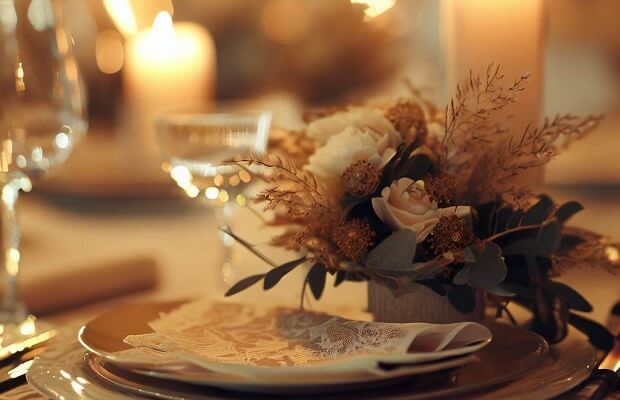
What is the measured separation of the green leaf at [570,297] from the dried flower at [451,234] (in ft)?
0.26

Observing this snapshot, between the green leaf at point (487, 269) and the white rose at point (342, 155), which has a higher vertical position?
the white rose at point (342, 155)

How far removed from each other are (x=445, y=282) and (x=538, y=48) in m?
0.19

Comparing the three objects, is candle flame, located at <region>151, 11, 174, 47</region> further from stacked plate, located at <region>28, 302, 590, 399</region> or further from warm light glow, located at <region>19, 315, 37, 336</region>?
stacked plate, located at <region>28, 302, 590, 399</region>

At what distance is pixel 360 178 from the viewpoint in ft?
1.52

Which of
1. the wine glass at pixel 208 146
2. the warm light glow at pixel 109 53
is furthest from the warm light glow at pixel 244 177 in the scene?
the warm light glow at pixel 109 53

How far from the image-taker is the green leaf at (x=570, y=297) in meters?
0.49

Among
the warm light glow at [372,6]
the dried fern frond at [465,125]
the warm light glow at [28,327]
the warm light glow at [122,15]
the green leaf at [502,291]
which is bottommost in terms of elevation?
the warm light glow at [28,327]

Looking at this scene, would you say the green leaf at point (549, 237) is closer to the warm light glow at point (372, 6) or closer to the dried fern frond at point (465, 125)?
A: the dried fern frond at point (465, 125)

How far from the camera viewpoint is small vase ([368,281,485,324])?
0.50m

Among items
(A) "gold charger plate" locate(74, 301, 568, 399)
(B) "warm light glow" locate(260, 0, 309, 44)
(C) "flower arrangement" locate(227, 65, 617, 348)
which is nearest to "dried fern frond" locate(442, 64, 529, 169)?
(C) "flower arrangement" locate(227, 65, 617, 348)

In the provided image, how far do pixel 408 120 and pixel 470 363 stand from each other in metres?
0.16

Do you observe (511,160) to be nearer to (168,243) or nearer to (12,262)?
(12,262)

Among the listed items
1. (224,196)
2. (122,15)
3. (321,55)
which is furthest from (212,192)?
(321,55)

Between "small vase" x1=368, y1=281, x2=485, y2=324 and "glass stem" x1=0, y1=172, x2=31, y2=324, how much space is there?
289 mm
